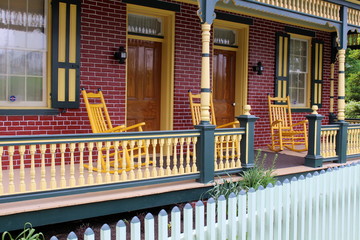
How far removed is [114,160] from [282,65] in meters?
5.39

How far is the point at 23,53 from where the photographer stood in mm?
5742

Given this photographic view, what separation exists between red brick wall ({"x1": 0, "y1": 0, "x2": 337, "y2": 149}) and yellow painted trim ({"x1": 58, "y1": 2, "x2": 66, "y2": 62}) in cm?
32

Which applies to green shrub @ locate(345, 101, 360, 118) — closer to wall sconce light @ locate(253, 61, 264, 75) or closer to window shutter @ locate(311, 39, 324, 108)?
window shutter @ locate(311, 39, 324, 108)

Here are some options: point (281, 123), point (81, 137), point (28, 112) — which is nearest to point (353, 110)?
point (281, 123)

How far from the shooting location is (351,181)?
389cm

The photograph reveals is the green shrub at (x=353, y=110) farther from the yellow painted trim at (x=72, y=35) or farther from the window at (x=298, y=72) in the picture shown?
the yellow painted trim at (x=72, y=35)

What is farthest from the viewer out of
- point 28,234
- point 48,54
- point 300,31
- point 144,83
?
point 300,31

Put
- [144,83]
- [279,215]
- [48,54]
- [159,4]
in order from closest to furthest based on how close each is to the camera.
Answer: [279,215] → [48,54] → [159,4] → [144,83]

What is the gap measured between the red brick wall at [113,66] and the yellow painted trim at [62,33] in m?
0.32

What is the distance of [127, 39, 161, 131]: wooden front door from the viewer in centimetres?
693

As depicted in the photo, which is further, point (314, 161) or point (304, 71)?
point (304, 71)

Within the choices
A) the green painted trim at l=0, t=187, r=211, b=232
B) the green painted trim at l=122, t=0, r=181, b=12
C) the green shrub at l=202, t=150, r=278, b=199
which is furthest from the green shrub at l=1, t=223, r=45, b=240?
the green painted trim at l=122, t=0, r=181, b=12

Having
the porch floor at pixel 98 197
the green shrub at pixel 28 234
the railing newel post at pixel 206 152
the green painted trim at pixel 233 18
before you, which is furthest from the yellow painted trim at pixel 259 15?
the green shrub at pixel 28 234

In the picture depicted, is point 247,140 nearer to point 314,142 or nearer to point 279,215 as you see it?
point 314,142
